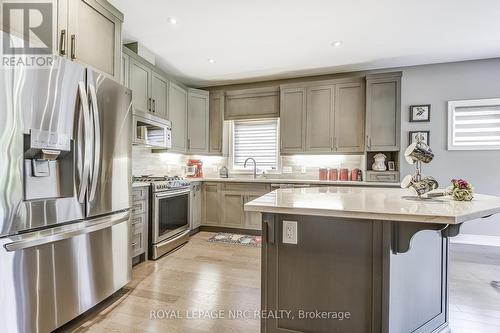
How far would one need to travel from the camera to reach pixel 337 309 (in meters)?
1.38

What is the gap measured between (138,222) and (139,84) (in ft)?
5.65

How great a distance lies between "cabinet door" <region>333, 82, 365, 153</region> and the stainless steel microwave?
2610 millimetres

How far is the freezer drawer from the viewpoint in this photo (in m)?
1.36

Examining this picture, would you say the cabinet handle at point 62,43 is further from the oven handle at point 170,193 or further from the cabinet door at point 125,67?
the oven handle at point 170,193

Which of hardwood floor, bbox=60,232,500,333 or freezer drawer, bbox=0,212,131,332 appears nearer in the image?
freezer drawer, bbox=0,212,131,332

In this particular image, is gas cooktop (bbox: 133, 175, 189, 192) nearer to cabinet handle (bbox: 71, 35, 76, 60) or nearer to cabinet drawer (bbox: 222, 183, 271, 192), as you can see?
cabinet drawer (bbox: 222, 183, 271, 192)

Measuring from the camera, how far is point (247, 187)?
4.05m

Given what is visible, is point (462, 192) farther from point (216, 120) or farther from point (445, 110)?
point (216, 120)

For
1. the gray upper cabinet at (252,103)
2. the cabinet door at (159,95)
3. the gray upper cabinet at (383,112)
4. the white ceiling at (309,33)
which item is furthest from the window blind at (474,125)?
the cabinet door at (159,95)

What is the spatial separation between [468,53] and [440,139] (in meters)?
1.23

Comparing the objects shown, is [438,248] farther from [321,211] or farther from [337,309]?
[321,211]

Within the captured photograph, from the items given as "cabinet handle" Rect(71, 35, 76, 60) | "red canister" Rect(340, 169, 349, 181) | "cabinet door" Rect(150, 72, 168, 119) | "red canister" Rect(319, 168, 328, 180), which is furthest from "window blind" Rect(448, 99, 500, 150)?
"cabinet handle" Rect(71, 35, 76, 60)

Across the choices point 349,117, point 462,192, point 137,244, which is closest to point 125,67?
point 137,244

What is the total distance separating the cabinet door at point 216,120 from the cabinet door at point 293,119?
3.73 ft
